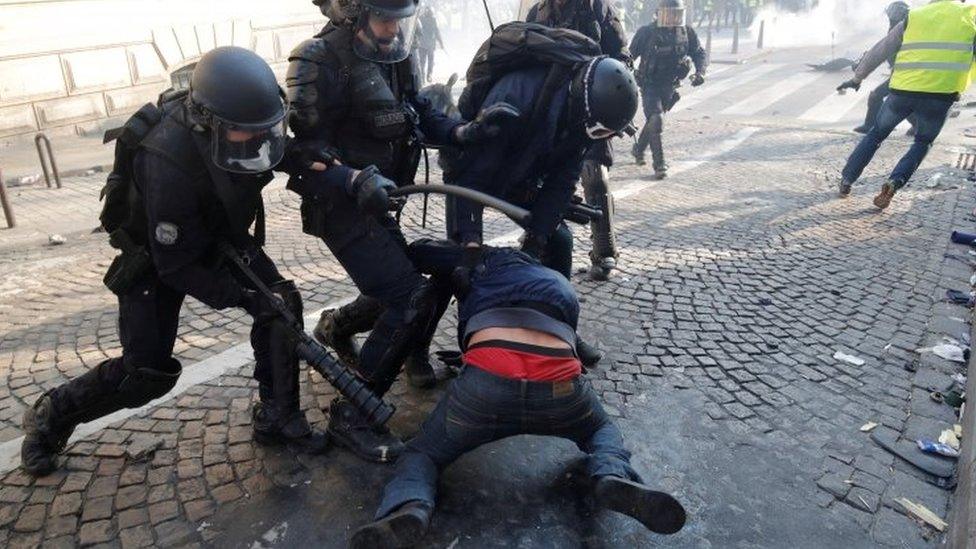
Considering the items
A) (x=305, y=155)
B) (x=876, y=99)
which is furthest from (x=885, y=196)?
(x=305, y=155)

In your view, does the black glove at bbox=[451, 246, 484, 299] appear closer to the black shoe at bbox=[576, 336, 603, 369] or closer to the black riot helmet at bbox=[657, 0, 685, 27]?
the black shoe at bbox=[576, 336, 603, 369]

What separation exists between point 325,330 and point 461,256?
1.28 meters

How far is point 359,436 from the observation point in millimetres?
3172

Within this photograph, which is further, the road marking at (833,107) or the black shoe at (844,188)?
the road marking at (833,107)

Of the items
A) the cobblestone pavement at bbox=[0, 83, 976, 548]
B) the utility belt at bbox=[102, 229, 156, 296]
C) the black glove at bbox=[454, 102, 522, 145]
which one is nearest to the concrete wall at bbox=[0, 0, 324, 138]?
the cobblestone pavement at bbox=[0, 83, 976, 548]

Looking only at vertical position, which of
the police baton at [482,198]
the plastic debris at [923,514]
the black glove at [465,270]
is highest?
the police baton at [482,198]

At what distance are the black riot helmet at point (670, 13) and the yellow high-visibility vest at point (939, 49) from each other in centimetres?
241

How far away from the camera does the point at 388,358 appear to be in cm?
317

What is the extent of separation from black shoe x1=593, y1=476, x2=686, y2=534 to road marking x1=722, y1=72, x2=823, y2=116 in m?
12.2

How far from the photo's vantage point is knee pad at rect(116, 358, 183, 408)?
283 cm

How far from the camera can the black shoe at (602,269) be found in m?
5.38

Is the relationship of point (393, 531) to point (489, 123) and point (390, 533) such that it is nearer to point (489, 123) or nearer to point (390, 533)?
point (390, 533)

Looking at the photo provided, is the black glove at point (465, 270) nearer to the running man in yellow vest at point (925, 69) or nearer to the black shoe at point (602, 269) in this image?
the black shoe at point (602, 269)

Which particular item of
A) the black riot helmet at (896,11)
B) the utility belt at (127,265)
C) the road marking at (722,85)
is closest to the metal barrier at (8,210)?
the utility belt at (127,265)
